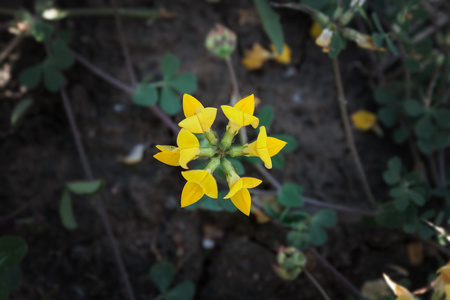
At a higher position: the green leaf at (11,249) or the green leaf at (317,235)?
the green leaf at (11,249)

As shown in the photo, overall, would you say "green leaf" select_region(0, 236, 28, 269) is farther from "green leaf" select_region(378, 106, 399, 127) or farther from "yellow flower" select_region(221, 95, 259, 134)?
"green leaf" select_region(378, 106, 399, 127)

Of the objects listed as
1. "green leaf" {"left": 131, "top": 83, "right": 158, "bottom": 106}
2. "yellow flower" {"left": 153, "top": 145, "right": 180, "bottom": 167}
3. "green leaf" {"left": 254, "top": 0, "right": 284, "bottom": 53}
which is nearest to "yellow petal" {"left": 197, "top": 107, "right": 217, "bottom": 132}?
"yellow flower" {"left": 153, "top": 145, "right": 180, "bottom": 167}

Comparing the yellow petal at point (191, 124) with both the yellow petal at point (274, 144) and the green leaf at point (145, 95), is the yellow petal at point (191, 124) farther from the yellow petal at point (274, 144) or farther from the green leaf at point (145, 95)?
the green leaf at point (145, 95)

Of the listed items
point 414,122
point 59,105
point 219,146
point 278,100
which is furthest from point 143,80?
point 414,122

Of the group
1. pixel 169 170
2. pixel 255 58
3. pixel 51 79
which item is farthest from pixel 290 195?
pixel 51 79

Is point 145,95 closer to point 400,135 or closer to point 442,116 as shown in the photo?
point 400,135

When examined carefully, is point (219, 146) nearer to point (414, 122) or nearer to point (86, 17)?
point (414, 122)

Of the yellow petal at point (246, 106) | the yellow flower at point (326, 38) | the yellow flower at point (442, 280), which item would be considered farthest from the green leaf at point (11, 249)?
the yellow flower at point (442, 280)
